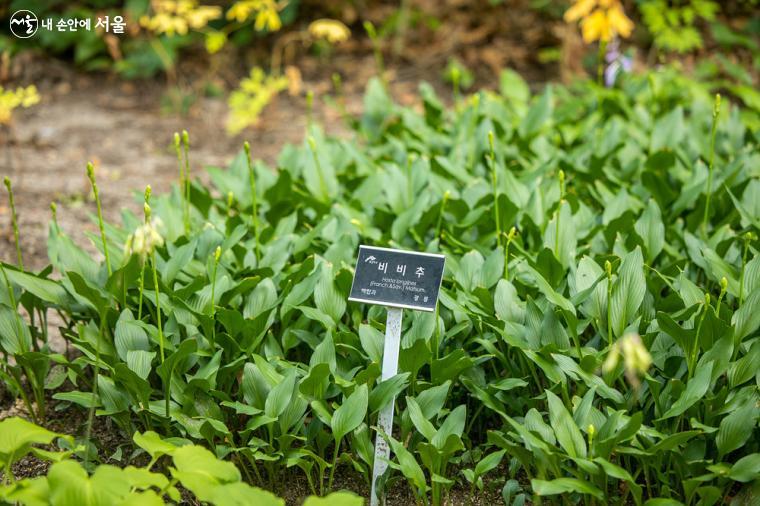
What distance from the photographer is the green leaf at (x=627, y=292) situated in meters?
2.40

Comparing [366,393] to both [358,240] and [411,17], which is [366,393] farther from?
[411,17]

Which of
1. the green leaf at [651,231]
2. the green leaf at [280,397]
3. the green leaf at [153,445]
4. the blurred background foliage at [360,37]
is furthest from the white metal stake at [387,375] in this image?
the blurred background foliage at [360,37]

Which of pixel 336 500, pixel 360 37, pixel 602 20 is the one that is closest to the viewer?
pixel 336 500

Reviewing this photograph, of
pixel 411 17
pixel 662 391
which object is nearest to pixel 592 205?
pixel 662 391

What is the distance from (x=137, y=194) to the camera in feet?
11.1

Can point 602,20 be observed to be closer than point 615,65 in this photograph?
Yes

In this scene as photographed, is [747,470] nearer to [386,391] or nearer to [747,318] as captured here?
[747,318]

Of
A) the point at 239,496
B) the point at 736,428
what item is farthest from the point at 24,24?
the point at 736,428

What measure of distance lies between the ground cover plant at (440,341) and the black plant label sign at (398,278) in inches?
5.8

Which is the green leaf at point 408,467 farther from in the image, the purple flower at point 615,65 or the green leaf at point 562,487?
the purple flower at point 615,65

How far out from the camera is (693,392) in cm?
211

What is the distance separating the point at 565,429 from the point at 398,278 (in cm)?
61

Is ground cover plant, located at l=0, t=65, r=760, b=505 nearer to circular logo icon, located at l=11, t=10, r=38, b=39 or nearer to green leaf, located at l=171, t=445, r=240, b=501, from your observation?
green leaf, located at l=171, t=445, r=240, b=501

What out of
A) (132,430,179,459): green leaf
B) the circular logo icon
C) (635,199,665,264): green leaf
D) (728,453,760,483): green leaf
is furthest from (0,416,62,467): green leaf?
the circular logo icon
